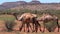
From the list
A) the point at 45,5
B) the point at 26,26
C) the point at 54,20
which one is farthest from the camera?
the point at 45,5

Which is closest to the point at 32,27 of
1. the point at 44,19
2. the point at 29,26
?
the point at 29,26

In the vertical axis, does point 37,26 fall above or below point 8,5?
above

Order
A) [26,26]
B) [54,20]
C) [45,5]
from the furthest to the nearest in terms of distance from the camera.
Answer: [45,5]
[54,20]
[26,26]

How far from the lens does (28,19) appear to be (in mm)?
24219

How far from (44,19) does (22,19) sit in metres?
4.04

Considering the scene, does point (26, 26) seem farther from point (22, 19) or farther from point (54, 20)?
point (54, 20)

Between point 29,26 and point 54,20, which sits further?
point 54,20

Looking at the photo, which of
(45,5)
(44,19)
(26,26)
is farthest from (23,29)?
(45,5)

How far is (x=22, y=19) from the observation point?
24.5 metres

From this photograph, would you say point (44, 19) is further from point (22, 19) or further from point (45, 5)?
point (45, 5)

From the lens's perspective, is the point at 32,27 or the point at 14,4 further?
the point at 14,4

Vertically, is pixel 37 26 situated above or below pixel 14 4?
above

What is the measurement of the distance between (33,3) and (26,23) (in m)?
73.3

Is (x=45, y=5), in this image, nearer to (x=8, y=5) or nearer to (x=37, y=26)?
(x=8, y=5)
